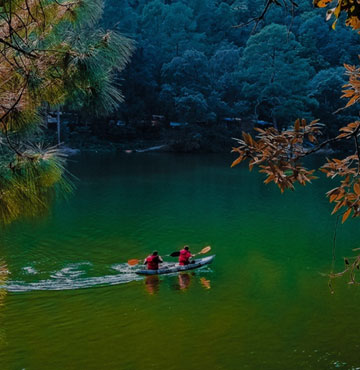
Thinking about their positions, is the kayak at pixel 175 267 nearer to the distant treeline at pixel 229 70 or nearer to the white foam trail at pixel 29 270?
the white foam trail at pixel 29 270

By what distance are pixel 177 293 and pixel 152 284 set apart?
→ 50cm

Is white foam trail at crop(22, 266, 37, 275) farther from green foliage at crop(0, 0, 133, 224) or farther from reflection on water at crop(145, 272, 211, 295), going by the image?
green foliage at crop(0, 0, 133, 224)

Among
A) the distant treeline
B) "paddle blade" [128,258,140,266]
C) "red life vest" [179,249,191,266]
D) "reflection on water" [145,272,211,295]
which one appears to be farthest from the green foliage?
the distant treeline

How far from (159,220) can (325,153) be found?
58.6 ft

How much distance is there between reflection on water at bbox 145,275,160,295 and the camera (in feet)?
24.5

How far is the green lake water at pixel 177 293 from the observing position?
18.1 feet

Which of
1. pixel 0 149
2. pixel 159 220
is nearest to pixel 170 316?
pixel 0 149

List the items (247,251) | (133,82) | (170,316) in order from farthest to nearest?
1. (133,82)
2. (247,251)
3. (170,316)

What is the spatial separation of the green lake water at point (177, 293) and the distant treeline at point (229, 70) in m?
13.8

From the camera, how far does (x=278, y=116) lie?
93.6 feet

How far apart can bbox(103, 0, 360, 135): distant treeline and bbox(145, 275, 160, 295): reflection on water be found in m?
18.9

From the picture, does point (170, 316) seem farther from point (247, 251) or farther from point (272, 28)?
point (272, 28)

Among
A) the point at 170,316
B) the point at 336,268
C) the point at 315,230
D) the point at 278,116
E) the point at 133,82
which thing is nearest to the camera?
the point at 170,316

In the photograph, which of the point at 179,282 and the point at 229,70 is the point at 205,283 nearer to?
the point at 179,282
